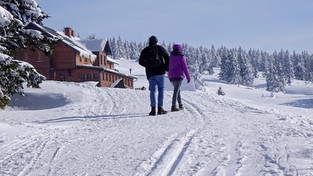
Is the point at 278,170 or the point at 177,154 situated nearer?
the point at 278,170

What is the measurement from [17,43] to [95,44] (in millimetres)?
47616

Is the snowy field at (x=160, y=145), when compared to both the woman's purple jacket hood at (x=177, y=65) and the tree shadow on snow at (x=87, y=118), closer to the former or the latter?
the tree shadow on snow at (x=87, y=118)

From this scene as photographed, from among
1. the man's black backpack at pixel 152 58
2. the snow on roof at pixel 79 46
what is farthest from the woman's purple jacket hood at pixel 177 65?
the snow on roof at pixel 79 46

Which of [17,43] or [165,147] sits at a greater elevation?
[17,43]

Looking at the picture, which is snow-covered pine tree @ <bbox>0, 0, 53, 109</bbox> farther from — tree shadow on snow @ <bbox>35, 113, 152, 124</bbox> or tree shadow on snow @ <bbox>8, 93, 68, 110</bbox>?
tree shadow on snow @ <bbox>8, 93, 68, 110</bbox>

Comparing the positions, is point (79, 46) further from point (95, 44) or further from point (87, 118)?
point (87, 118)

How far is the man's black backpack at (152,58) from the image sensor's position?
11.0m

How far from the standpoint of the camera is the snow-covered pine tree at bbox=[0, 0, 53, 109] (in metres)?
9.24

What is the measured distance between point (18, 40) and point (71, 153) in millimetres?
5258

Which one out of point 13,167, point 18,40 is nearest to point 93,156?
point 13,167

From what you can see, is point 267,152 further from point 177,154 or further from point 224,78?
point 224,78

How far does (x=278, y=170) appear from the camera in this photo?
15.9ft

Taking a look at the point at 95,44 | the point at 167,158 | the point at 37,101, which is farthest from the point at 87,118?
the point at 95,44

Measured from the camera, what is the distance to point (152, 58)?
11023 mm
